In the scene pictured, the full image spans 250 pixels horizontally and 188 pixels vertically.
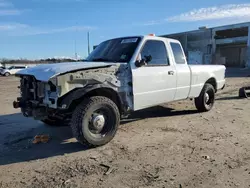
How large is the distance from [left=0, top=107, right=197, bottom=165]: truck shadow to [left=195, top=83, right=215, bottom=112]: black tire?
0.45 meters

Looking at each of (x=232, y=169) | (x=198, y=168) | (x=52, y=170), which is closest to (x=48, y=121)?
(x=52, y=170)

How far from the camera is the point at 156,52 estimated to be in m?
6.54

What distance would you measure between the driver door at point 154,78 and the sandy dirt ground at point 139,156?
710 millimetres

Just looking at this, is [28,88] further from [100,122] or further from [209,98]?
[209,98]

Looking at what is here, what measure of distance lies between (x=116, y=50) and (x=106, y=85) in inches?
51.9

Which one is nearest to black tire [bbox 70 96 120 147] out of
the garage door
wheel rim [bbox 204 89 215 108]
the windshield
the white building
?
the windshield

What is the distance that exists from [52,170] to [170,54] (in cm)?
405

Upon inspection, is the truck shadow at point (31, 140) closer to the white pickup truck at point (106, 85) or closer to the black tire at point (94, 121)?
the black tire at point (94, 121)

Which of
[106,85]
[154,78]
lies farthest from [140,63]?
[106,85]

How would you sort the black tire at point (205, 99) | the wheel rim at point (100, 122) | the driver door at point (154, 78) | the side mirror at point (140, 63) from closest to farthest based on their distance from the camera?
1. the wheel rim at point (100, 122)
2. the side mirror at point (140, 63)
3. the driver door at point (154, 78)
4. the black tire at point (205, 99)

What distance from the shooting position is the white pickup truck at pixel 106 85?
490 cm

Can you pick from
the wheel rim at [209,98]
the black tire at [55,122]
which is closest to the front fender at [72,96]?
the black tire at [55,122]

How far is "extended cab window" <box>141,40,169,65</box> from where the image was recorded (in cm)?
626

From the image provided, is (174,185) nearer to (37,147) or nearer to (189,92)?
(37,147)
